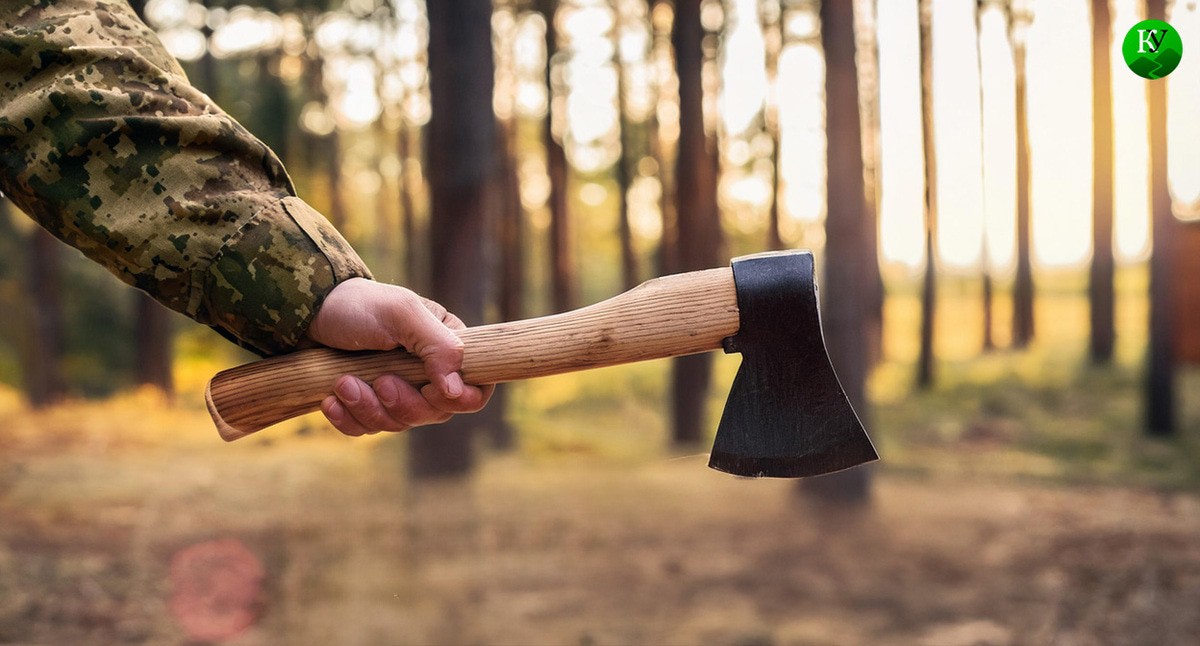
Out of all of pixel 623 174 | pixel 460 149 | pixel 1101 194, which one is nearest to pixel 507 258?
pixel 623 174

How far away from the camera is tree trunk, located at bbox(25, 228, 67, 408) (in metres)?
17.0

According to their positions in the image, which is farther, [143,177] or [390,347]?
[390,347]

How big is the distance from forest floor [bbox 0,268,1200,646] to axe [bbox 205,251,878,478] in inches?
179

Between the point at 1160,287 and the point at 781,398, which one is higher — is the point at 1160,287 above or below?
below

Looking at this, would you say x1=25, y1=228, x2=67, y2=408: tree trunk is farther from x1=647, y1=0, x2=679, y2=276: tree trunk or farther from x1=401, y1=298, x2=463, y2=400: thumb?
x1=401, y1=298, x2=463, y2=400: thumb

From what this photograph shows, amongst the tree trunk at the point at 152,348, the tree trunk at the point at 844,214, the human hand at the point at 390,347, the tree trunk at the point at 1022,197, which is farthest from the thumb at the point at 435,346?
the tree trunk at the point at 1022,197

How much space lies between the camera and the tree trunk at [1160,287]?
11953 mm

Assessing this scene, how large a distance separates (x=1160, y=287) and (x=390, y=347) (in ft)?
42.6

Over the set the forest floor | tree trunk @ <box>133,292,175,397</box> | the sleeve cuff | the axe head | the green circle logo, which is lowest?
the forest floor

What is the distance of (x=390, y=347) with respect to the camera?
1.81 metres

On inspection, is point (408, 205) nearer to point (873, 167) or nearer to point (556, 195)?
point (556, 195)

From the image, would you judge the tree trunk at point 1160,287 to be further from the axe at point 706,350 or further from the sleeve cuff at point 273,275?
the sleeve cuff at point 273,275

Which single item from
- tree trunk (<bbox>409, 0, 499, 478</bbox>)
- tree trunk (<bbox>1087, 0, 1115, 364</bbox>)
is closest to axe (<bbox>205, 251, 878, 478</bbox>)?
tree trunk (<bbox>409, 0, 499, 478</bbox>)

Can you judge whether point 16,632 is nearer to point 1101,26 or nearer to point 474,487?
point 474,487
